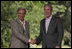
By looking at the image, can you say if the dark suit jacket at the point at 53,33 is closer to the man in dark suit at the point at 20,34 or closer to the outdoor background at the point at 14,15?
the man in dark suit at the point at 20,34

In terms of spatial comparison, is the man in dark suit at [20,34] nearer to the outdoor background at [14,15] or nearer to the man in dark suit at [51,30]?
the man in dark suit at [51,30]

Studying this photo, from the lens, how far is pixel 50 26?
429 cm

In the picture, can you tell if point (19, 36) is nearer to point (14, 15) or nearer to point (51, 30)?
point (51, 30)

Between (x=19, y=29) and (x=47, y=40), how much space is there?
546 mm

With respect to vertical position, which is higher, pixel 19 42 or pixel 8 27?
pixel 19 42

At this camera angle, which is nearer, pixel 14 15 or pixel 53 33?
pixel 53 33

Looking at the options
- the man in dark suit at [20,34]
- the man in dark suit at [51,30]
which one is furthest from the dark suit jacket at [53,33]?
the man in dark suit at [20,34]

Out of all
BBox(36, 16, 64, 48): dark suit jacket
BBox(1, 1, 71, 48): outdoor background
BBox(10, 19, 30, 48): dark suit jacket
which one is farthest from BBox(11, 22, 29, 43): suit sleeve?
BBox(1, 1, 71, 48): outdoor background

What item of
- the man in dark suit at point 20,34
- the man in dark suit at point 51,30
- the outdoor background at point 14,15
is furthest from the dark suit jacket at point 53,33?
the outdoor background at point 14,15

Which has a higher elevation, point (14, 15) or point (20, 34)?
point (20, 34)

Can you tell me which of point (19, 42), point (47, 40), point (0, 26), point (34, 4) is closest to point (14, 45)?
point (19, 42)

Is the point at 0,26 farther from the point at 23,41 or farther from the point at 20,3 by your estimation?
the point at 23,41

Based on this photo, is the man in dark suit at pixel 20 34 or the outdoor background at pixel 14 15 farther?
the outdoor background at pixel 14 15

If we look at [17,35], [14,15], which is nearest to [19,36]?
[17,35]
